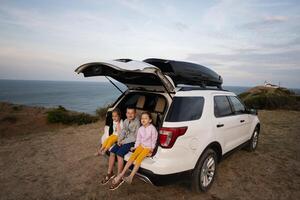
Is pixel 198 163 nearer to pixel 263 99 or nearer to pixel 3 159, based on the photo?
pixel 3 159

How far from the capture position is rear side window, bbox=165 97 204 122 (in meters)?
2.90

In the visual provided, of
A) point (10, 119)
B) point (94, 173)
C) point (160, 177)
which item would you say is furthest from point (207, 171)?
point (10, 119)

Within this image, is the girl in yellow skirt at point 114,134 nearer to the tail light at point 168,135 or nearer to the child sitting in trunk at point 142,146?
the child sitting in trunk at point 142,146

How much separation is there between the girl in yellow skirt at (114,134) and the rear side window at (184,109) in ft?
3.52

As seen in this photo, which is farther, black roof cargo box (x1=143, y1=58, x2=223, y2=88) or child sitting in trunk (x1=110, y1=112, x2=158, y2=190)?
black roof cargo box (x1=143, y1=58, x2=223, y2=88)

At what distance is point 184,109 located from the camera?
3.02m

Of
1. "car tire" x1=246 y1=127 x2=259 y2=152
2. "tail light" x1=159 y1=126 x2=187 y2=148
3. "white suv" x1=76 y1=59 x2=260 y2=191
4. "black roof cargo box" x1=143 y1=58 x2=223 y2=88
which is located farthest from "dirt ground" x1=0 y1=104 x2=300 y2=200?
"black roof cargo box" x1=143 y1=58 x2=223 y2=88

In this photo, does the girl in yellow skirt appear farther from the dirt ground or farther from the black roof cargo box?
the black roof cargo box

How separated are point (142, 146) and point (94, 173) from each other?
1729 mm

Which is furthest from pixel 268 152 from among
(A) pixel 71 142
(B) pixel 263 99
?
(B) pixel 263 99

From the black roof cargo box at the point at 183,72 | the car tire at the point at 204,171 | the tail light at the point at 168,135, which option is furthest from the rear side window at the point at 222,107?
the tail light at the point at 168,135

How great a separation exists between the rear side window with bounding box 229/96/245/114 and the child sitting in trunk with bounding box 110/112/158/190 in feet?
7.04

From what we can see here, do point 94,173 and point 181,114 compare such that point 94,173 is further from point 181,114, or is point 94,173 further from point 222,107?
point 222,107

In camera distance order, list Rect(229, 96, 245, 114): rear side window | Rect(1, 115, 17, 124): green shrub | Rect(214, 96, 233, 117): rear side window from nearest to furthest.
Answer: Rect(214, 96, 233, 117): rear side window → Rect(229, 96, 245, 114): rear side window → Rect(1, 115, 17, 124): green shrub
